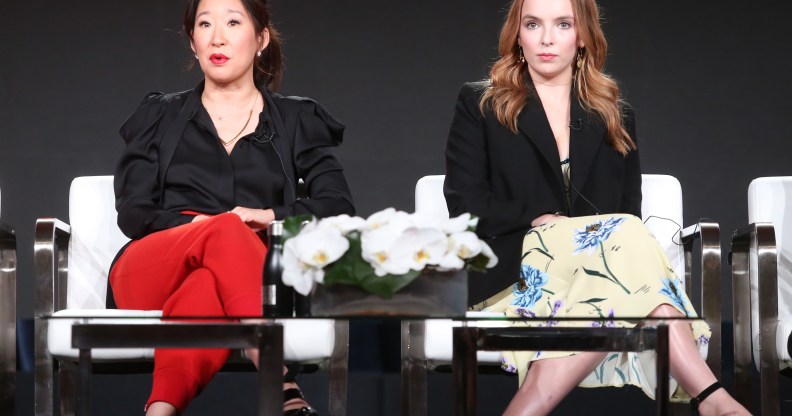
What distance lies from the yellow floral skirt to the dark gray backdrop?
1.46 meters

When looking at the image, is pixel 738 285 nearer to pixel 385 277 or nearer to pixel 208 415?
pixel 385 277

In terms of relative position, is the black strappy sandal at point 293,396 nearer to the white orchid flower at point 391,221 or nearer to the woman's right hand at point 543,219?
the white orchid flower at point 391,221

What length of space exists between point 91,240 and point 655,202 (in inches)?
64.1

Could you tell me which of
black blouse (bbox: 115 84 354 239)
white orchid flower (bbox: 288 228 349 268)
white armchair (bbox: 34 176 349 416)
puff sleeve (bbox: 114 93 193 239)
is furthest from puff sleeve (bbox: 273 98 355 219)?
white orchid flower (bbox: 288 228 349 268)

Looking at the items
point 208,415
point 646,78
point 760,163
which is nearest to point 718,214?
point 760,163

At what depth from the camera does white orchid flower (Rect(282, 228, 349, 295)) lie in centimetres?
219

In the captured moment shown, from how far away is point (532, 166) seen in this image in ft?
10.9

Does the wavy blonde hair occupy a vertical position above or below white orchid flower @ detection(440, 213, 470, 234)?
above

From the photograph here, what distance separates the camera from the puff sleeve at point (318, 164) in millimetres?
3311

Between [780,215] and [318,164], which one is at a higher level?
[318,164]

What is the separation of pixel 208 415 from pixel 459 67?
153 centimetres

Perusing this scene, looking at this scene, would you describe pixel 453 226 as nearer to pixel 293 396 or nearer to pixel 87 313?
pixel 293 396

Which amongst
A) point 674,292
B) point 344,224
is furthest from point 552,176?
point 344,224

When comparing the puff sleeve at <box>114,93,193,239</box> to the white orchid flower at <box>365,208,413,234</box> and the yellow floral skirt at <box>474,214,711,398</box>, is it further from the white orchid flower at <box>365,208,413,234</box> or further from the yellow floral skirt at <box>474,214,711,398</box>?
the white orchid flower at <box>365,208,413,234</box>
